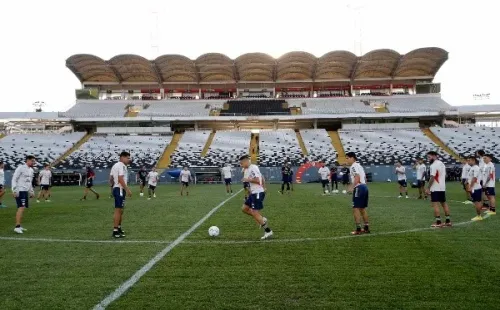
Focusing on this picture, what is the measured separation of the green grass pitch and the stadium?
0.13ft

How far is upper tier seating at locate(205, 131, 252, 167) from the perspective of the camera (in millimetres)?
51719

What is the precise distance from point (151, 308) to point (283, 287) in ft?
5.68

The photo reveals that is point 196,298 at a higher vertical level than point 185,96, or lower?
lower

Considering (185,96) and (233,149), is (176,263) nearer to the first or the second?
(233,149)

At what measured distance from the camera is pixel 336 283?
6.30 meters

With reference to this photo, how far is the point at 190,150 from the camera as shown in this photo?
55.5m

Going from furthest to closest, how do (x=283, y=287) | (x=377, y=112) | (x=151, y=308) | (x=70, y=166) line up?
(x=377, y=112) → (x=70, y=166) → (x=283, y=287) → (x=151, y=308)

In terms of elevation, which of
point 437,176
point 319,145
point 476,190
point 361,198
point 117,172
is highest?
point 117,172

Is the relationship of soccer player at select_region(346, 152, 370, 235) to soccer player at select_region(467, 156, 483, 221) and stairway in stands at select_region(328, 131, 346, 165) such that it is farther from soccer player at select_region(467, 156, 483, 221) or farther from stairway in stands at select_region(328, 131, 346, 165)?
stairway in stands at select_region(328, 131, 346, 165)

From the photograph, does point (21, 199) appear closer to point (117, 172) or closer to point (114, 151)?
point (117, 172)

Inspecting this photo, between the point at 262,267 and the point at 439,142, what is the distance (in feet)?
179

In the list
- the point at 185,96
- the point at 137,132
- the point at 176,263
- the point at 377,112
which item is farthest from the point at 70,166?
the point at 176,263

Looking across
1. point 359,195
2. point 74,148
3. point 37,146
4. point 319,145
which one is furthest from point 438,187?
point 37,146

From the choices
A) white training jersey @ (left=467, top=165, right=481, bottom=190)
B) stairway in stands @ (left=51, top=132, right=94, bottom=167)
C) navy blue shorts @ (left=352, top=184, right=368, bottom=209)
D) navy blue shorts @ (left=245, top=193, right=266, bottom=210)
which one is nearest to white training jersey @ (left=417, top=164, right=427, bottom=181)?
white training jersey @ (left=467, top=165, right=481, bottom=190)
